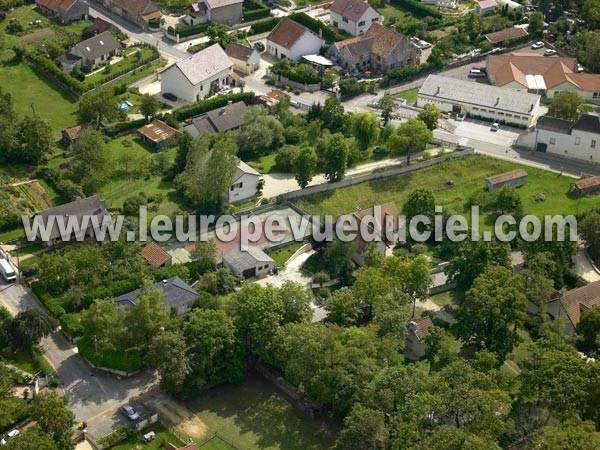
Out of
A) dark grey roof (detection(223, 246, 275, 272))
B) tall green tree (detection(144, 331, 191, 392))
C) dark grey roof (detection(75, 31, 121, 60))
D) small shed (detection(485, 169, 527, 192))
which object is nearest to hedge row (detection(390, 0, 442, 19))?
dark grey roof (detection(75, 31, 121, 60))

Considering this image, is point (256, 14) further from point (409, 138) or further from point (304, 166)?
point (304, 166)

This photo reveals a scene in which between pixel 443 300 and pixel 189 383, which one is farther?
pixel 443 300

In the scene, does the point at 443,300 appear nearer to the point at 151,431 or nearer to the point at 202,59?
the point at 151,431

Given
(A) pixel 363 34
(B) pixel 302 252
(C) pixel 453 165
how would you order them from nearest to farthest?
(B) pixel 302 252 < (C) pixel 453 165 < (A) pixel 363 34

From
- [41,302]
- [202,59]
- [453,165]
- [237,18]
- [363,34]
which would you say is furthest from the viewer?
[237,18]

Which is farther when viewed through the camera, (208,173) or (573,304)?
(208,173)

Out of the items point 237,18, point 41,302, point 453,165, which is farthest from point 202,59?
point 41,302

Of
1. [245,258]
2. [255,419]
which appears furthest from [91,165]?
[255,419]
